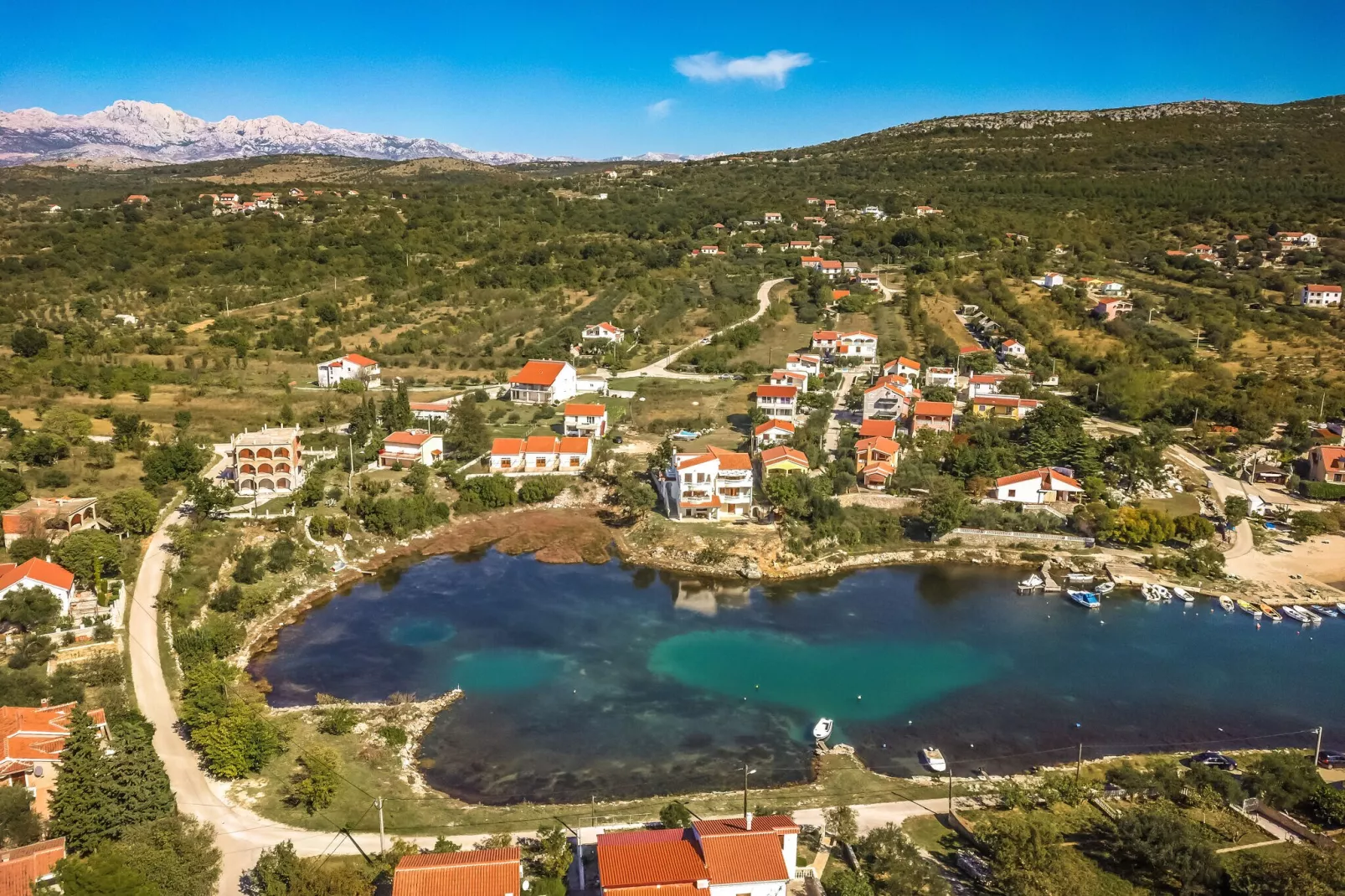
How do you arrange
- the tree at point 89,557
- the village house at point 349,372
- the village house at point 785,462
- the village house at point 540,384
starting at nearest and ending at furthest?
1. the tree at point 89,557
2. the village house at point 785,462
3. the village house at point 540,384
4. the village house at point 349,372

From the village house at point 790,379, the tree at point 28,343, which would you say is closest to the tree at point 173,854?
the village house at point 790,379

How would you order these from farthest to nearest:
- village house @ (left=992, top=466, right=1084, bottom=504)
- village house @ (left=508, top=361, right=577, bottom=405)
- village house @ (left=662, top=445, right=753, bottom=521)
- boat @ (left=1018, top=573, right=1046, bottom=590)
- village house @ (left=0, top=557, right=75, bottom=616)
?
village house @ (left=508, top=361, right=577, bottom=405) < village house @ (left=992, top=466, right=1084, bottom=504) < village house @ (left=662, top=445, right=753, bottom=521) < boat @ (left=1018, top=573, right=1046, bottom=590) < village house @ (left=0, top=557, right=75, bottom=616)

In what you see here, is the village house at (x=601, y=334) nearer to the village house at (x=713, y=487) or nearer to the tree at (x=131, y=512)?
the village house at (x=713, y=487)

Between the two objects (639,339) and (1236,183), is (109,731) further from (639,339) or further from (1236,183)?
(1236,183)

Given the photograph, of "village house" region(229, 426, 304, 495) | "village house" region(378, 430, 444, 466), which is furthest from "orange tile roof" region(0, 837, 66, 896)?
"village house" region(378, 430, 444, 466)

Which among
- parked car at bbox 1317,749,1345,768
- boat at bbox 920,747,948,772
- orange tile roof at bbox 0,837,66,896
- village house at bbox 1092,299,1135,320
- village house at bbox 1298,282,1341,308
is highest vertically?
village house at bbox 1298,282,1341,308

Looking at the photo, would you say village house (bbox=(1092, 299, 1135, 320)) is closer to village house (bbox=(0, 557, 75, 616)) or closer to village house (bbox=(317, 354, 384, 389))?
village house (bbox=(317, 354, 384, 389))
